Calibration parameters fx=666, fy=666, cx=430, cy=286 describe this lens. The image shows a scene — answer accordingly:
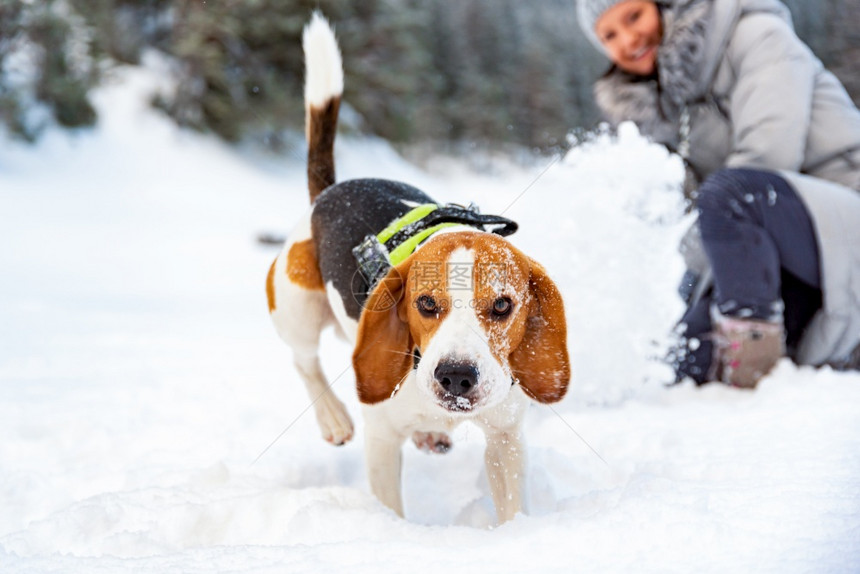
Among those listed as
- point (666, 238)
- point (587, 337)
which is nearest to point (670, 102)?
point (666, 238)

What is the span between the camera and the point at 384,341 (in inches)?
64.4

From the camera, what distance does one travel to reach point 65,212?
8625mm

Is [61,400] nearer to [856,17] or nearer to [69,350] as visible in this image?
[69,350]

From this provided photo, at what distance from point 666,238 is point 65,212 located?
802 cm

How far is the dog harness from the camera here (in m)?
1.77

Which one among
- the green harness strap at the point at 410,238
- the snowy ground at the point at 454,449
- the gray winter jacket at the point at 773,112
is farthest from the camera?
the gray winter jacket at the point at 773,112

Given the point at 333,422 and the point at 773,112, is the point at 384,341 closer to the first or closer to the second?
the point at 333,422

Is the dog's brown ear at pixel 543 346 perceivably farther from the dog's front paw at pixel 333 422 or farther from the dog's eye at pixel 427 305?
the dog's front paw at pixel 333 422

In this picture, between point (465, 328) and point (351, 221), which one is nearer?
point (465, 328)

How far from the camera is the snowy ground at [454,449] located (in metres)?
1.28

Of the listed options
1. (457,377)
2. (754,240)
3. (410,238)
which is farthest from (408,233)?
(754,240)

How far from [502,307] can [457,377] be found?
0.21m

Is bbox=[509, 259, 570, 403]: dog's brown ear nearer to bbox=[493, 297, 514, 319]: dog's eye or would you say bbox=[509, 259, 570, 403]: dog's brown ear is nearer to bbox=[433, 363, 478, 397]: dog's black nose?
bbox=[493, 297, 514, 319]: dog's eye

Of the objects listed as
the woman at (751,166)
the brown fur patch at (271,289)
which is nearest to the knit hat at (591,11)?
the woman at (751,166)
